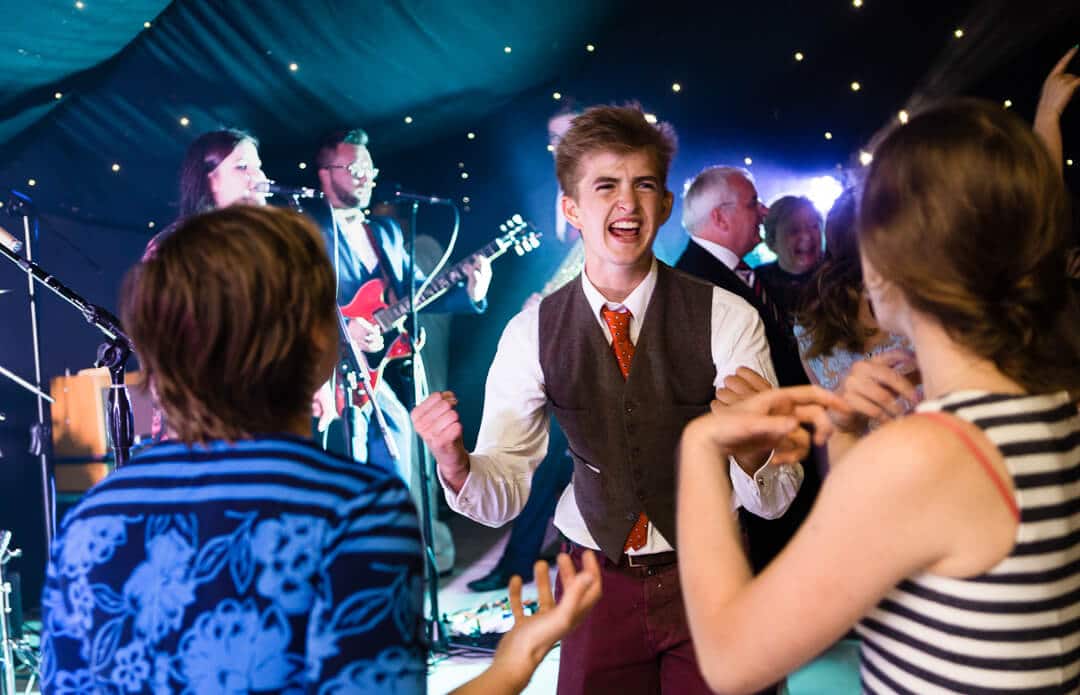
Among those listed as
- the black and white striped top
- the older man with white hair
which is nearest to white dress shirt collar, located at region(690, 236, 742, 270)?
the older man with white hair

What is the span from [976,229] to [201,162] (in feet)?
11.6

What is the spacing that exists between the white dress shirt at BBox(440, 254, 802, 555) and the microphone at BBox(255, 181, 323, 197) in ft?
6.87

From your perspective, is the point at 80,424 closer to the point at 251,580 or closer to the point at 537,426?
the point at 537,426

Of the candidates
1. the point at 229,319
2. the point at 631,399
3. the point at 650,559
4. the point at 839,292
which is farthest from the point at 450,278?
the point at 229,319

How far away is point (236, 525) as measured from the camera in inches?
36.3

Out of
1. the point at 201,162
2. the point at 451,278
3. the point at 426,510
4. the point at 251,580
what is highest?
the point at 201,162

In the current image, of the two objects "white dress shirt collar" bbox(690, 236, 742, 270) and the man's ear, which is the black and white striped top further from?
"white dress shirt collar" bbox(690, 236, 742, 270)

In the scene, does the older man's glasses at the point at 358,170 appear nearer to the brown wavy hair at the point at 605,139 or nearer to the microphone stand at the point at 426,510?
the microphone stand at the point at 426,510

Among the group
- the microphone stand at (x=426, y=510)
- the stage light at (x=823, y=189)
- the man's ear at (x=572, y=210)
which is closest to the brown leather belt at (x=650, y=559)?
the man's ear at (x=572, y=210)

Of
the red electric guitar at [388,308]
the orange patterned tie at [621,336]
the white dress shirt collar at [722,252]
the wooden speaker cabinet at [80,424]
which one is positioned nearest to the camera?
the orange patterned tie at [621,336]

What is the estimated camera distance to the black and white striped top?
0.94 meters

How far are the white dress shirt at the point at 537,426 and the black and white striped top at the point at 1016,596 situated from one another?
2.49 feet

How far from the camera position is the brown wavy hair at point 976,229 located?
0.95 m

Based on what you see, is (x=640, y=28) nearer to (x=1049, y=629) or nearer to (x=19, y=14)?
(x=19, y=14)
